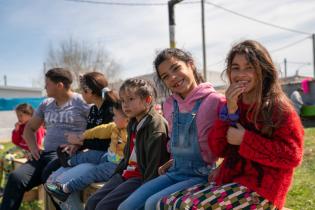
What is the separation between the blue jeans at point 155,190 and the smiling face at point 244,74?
684 millimetres

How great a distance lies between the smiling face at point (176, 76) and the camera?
2.48 metres

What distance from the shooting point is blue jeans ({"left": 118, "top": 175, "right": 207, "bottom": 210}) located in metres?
2.22

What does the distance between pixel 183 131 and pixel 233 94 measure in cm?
55

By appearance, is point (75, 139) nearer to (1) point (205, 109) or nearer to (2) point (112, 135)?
(2) point (112, 135)

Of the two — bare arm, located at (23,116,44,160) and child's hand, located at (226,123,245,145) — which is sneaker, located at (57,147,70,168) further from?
child's hand, located at (226,123,245,145)

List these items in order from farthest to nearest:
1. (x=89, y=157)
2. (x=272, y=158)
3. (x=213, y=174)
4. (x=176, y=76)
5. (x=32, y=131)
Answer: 1. (x=32, y=131)
2. (x=89, y=157)
3. (x=176, y=76)
4. (x=213, y=174)
5. (x=272, y=158)

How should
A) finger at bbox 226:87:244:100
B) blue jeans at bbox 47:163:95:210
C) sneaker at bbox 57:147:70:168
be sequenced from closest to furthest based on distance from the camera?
finger at bbox 226:87:244:100 < blue jeans at bbox 47:163:95:210 < sneaker at bbox 57:147:70:168

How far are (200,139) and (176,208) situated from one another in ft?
1.72

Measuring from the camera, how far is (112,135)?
328cm

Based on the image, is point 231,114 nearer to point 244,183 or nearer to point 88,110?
point 244,183

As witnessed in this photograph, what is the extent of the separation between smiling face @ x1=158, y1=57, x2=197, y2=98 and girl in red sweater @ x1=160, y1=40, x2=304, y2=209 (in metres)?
0.40

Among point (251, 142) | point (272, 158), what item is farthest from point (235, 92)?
point (272, 158)

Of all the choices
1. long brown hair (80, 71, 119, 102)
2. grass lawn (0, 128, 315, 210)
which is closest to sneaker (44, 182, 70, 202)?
long brown hair (80, 71, 119, 102)

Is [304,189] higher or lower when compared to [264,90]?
lower
